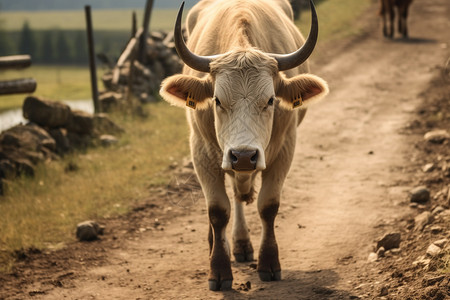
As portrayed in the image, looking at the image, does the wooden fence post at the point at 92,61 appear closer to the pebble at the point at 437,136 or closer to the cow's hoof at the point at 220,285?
the pebble at the point at 437,136

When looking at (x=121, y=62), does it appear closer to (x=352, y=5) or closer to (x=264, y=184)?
(x=264, y=184)

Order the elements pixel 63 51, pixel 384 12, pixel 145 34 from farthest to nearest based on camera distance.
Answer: pixel 63 51, pixel 384 12, pixel 145 34

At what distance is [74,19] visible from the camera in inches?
5832

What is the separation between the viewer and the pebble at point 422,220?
6570 millimetres

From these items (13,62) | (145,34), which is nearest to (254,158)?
(13,62)

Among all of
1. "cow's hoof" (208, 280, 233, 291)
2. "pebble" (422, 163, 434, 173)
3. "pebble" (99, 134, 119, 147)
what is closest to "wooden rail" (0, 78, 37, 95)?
"pebble" (99, 134, 119, 147)

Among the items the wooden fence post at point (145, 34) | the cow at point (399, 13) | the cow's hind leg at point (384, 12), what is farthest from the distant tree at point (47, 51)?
the wooden fence post at point (145, 34)

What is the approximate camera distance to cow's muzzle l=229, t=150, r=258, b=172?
16.3ft

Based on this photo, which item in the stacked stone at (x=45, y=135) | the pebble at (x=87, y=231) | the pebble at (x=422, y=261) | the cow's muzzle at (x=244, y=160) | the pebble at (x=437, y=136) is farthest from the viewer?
the stacked stone at (x=45, y=135)


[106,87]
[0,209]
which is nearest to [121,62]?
[106,87]

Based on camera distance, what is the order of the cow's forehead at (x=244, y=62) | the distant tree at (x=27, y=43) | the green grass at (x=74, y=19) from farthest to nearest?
1. the green grass at (x=74, y=19)
2. the distant tree at (x=27, y=43)
3. the cow's forehead at (x=244, y=62)

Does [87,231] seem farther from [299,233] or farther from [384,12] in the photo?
[384,12]

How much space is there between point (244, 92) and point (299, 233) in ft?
7.28

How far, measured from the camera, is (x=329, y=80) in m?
14.1
